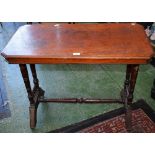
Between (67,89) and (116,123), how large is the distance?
2.32ft

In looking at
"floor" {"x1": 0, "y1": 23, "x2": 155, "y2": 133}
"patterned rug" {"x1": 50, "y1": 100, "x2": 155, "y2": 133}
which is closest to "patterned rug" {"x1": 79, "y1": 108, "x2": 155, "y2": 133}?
"patterned rug" {"x1": 50, "y1": 100, "x2": 155, "y2": 133}

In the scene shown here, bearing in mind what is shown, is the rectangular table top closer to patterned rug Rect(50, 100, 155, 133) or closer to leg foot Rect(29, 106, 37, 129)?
leg foot Rect(29, 106, 37, 129)

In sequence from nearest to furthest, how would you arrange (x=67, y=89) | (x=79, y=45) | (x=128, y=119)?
(x=79, y=45) < (x=128, y=119) < (x=67, y=89)

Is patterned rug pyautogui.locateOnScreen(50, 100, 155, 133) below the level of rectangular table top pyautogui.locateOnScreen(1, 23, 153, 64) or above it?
below

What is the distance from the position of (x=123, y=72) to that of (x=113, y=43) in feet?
3.90

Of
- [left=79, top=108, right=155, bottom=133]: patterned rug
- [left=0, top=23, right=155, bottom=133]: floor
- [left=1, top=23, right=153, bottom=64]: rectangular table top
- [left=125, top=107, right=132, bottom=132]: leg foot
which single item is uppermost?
[left=1, top=23, right=153, bottom=64]: rectangular table top

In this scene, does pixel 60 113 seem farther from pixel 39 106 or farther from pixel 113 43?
pixel 113 43

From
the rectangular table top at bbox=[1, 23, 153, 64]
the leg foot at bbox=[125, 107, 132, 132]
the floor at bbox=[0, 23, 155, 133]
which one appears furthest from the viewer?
the floor at bbox=[0, 23, 155, 133]

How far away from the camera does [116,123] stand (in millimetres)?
2016

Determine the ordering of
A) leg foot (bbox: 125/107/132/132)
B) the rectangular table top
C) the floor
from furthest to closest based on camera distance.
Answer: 1. the floor
2. leg foot (bbox: 125/107/132/132)
3. the rectangular table top

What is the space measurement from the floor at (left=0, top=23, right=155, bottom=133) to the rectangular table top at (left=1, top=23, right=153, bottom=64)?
772 mm

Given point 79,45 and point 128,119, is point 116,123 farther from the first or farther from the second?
point 79,45

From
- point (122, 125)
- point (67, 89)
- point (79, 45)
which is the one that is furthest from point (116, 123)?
point (79, 45)

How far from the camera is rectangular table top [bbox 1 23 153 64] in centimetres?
146
